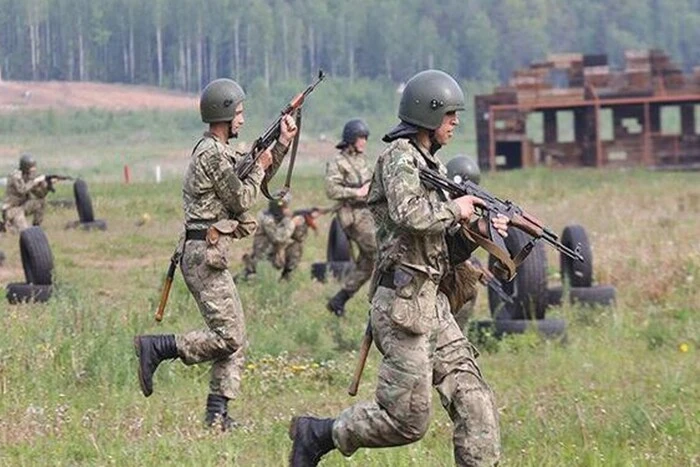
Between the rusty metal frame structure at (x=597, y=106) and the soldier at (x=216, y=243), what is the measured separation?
115 ft

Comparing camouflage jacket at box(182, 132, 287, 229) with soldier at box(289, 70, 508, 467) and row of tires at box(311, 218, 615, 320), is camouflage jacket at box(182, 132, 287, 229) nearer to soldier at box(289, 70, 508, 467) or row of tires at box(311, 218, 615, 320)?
row of tires at box(311, 218, 615, 320)

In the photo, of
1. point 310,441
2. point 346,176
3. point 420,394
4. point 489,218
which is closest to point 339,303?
point 346,176

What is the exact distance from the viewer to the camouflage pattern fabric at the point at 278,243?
62.2 ft

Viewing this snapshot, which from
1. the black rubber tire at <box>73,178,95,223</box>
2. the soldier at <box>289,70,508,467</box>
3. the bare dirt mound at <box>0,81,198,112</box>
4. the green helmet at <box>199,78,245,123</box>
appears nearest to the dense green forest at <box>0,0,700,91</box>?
the bare dirt mound at <box>0,81,198,112</box>

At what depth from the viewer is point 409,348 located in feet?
24.6

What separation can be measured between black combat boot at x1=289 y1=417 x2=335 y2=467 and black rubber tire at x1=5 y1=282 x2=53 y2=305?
7.94m

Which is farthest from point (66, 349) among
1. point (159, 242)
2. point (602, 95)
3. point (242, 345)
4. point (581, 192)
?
point (602, 95)

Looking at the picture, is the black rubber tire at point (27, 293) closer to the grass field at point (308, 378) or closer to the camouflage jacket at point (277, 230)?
the grass field at point (308, 378)

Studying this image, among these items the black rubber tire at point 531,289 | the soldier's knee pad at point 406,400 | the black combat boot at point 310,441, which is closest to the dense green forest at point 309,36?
the black rubber tire at point 531,289

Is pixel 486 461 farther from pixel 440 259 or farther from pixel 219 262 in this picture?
pixel 219 262

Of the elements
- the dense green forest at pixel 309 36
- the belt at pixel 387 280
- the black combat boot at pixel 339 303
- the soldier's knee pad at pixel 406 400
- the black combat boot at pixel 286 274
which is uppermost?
the dense green forest at pixel 309 36

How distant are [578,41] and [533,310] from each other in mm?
79861

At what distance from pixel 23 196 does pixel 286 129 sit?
1444 cm

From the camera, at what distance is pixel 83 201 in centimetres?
2617
